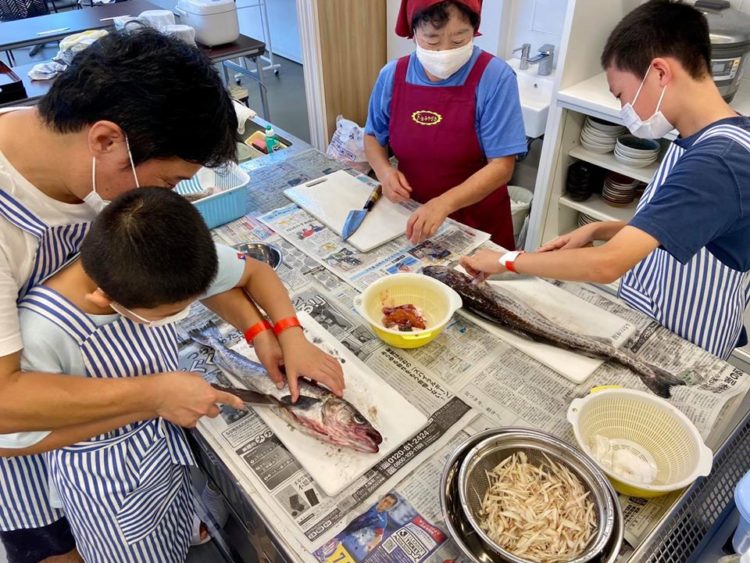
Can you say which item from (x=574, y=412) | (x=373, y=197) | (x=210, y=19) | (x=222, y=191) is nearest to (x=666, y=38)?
(x=574, y=412)

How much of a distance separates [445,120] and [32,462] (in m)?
1.60

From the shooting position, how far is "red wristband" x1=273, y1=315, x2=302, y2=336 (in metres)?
1.32

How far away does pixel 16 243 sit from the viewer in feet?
3.28

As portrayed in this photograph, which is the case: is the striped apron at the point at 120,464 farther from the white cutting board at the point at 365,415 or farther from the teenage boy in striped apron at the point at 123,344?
the white cutting board at the point at 365,415

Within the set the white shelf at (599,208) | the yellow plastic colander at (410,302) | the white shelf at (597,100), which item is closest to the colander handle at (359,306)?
the yellow plastic colander at (410,302)

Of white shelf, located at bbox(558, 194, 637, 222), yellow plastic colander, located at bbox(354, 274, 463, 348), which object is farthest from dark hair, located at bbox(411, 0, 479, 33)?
white shelf, located at bbox(558, 194, 637, 222)

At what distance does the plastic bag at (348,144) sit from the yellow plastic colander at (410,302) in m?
1.71

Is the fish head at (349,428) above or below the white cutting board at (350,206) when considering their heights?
above

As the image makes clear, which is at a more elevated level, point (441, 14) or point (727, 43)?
point (441, 14)

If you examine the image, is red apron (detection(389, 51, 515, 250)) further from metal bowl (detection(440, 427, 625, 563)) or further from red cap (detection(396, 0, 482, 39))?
metal bowl (detection(440, 427, 625, 563))

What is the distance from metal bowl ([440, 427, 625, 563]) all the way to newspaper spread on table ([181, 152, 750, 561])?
0.24 ft

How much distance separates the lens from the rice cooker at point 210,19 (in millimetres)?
3332

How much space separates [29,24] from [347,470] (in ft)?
14.2

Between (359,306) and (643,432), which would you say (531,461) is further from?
(359,306)
